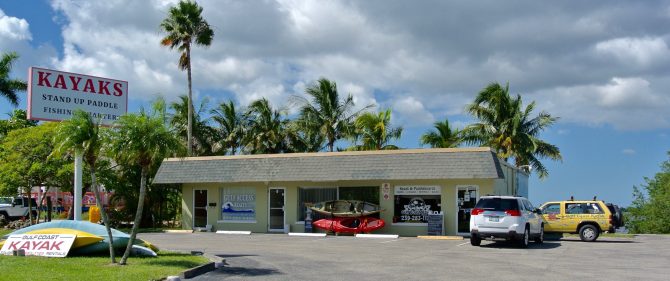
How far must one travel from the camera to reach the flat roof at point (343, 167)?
2458cm

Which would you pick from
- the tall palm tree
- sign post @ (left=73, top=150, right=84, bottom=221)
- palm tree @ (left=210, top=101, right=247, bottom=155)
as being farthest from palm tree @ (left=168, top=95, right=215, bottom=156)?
sign post @ (left=73, top=150, right=84, bottom=221)

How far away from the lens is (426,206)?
2642 centimetres

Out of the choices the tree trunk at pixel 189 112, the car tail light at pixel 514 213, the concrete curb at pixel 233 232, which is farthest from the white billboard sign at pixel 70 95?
the tree trunk at pixel 189 112

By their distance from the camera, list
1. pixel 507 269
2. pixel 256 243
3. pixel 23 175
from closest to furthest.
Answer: pixel 507 269 < pixel 256 243 < pixel 23 175

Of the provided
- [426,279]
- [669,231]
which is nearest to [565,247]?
[426,279]

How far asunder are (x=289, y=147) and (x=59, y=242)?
77.4 feet

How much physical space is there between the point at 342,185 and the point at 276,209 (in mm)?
3586

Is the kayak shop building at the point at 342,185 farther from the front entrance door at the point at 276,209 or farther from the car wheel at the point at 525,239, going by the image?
the car wheel at the point at 525,239

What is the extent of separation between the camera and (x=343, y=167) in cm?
2692

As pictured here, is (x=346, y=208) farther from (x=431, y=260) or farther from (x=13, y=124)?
Answer: (x=13, y=124)

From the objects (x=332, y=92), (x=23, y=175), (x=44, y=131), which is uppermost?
(x=332, y=92)

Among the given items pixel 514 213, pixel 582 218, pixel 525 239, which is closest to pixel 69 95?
pixel 514 213

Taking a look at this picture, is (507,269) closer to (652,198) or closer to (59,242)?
(59,242)

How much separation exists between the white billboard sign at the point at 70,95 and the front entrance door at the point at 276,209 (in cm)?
1011
